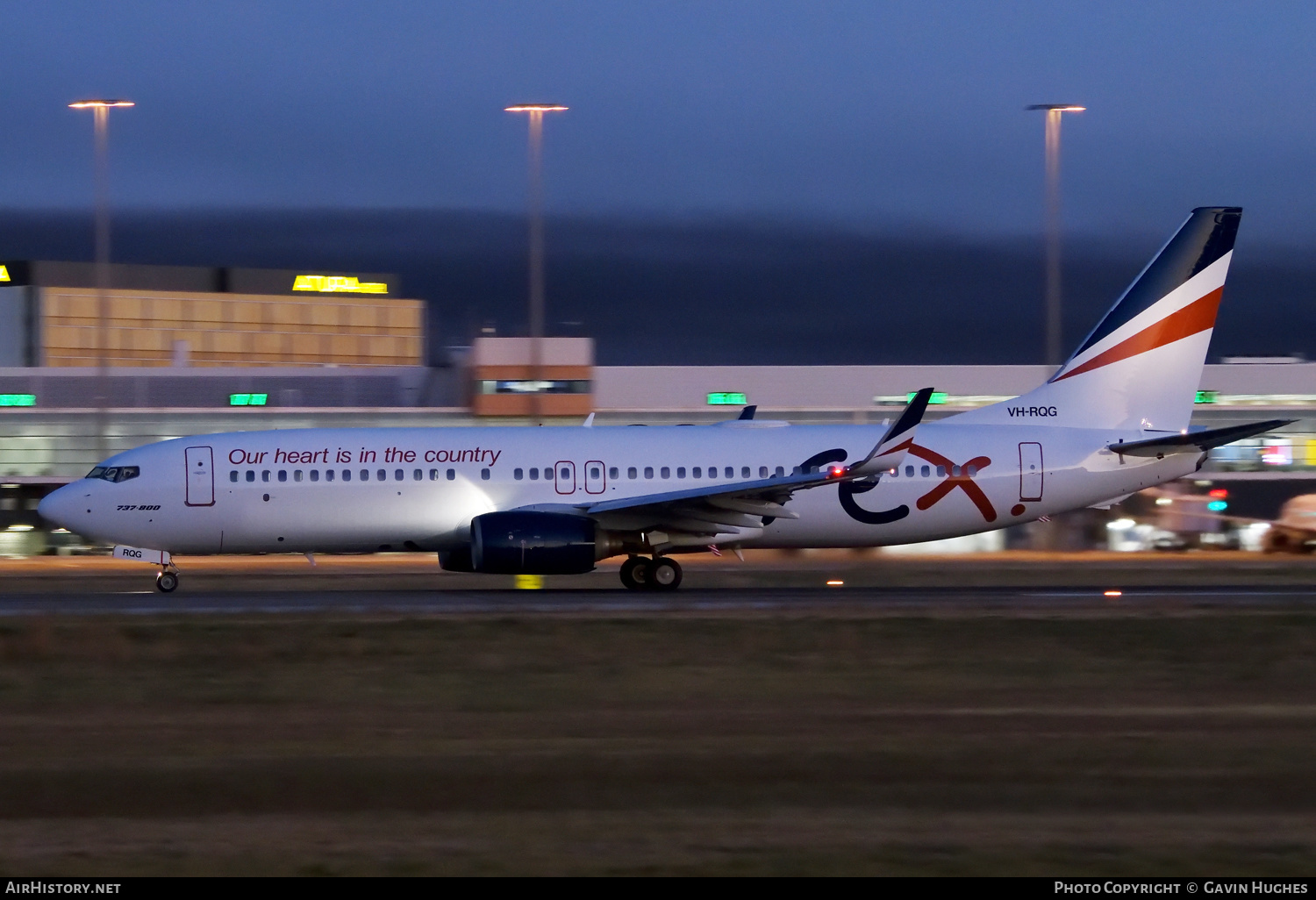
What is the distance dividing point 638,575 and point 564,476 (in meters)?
2.26

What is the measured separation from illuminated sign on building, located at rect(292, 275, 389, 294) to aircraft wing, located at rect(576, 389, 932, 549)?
251 ft

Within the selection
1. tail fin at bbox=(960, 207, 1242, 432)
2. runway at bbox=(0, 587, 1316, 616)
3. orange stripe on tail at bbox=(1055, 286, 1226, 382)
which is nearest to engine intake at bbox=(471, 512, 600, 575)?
runway at bbox=(0, 587, 1316, 616)

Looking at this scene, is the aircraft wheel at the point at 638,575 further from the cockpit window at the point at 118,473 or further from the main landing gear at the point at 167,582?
the cockpit window at the point at 118,473

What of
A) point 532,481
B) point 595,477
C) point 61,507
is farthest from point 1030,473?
point 61,507

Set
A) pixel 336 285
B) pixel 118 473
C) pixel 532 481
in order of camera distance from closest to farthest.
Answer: pixel 118 473, pixel 532 481, pixel 336 285

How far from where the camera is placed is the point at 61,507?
27.6 meters

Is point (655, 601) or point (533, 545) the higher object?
point (533, 545)

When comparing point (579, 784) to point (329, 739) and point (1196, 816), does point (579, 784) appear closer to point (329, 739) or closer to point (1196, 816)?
point (329, 739)

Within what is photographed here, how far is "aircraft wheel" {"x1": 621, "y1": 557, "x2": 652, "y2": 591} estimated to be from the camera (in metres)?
27.6

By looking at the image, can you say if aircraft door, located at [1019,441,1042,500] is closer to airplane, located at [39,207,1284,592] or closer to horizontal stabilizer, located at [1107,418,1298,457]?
airplane, located at [39,207,1284,592]

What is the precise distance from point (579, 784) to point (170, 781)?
10.1 ft

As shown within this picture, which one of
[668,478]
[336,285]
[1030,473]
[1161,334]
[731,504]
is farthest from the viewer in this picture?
[336,285]

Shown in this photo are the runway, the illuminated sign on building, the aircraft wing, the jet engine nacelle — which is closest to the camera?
the runway

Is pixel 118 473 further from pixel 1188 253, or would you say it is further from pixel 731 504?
pixel 1188 253
